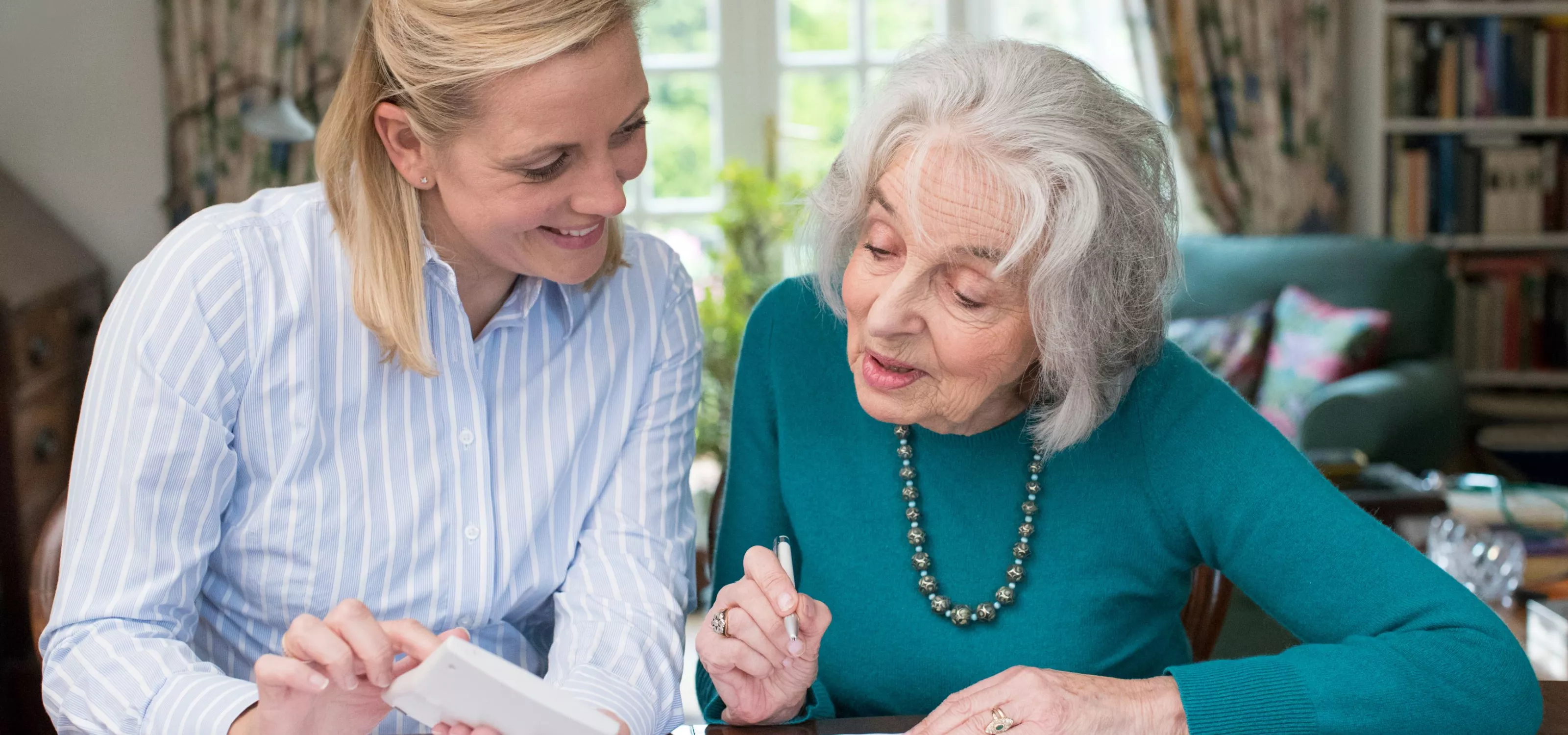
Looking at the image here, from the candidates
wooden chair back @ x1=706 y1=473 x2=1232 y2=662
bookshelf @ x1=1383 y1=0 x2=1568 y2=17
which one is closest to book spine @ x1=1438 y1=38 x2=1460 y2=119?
bookshelf @ x1=1383 y1=0 x2=1568 y2=17

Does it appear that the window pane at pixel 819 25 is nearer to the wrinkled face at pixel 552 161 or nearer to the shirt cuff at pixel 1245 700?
the wrinkled face at pixel 552 161

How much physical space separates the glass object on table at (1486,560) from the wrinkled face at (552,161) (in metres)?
1.41

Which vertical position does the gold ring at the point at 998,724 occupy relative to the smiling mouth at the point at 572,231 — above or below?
below

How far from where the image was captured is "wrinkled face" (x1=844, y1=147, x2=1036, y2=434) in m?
1.19

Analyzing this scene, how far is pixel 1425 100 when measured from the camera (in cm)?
451

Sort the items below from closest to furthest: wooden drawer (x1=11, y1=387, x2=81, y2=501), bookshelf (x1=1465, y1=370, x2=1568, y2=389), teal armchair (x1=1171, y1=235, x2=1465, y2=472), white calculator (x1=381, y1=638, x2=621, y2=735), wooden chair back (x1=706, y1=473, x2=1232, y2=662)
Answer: white calculator (x1=381, y1=638, x2=621, y2=735), wooden chair back (x1=706, y1=473, x2=1232, y2=662), wooden drawer (x1=11, y1=387, x2=81, y2=501), teal armchair (x1=1171, y1=235, x2=1465, y2=472), bookshelf (x1=1465, y1=370, x2=1568, y2=389)

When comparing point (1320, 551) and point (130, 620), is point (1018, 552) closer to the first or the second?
point (1320, 551)

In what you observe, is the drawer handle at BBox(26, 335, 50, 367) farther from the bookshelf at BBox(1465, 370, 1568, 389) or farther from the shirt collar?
the bookshelf at BBox(1465, 370, 1568, 389)

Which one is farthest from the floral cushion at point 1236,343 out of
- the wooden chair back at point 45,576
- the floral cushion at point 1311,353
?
the wooden chair back at point 45,576

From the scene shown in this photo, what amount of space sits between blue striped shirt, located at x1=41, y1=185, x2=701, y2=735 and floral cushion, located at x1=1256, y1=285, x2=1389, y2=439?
278cm

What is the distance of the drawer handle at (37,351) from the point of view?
342 cm

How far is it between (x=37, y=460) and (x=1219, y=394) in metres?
3.25

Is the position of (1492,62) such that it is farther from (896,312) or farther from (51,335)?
(51,335)

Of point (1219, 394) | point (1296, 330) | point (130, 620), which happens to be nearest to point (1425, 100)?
point (1296, 330)
